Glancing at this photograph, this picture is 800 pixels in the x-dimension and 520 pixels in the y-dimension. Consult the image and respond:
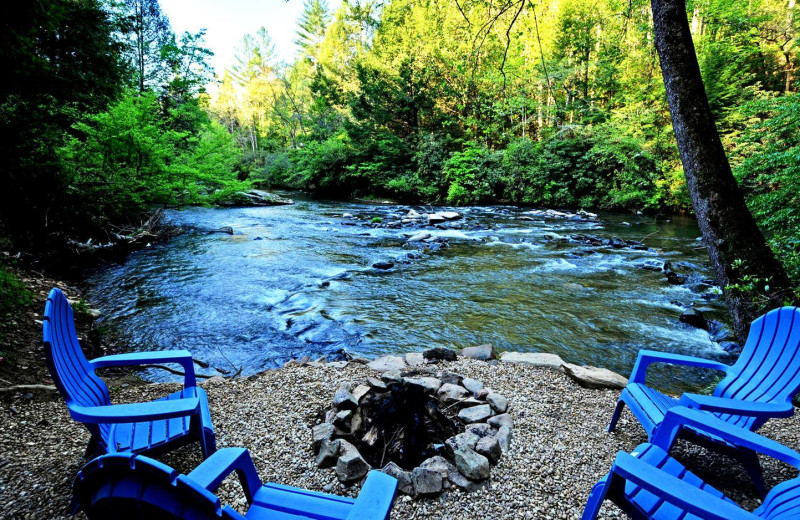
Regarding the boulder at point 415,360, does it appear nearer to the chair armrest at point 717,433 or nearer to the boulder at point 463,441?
the boulder at point 463,441

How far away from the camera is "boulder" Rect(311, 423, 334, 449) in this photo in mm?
2250

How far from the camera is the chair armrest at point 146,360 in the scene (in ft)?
7.22

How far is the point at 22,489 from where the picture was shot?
73.2 inches

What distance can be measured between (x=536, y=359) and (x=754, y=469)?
1900 mm

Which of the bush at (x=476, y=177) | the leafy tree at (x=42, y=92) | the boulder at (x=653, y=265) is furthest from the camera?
the bush at (x=476, y=177)

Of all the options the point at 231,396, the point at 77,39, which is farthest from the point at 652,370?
the point at 77,39

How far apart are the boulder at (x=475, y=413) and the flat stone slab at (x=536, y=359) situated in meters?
1.28

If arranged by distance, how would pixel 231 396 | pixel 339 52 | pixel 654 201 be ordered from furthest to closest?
pixel 339 52 → pixel 654 201 → pixel 231 396

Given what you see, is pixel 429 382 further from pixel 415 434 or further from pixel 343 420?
pixel 343 420

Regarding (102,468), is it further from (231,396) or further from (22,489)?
(231,396)

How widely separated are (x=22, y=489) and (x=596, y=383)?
3.95 m

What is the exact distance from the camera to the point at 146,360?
2.22 meters

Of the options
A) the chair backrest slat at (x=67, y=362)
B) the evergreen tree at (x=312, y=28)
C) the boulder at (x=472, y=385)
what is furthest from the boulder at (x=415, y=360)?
the evergreen tree at (x=312, y=28)

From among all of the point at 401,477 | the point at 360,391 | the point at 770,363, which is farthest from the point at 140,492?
the point at 770,363
